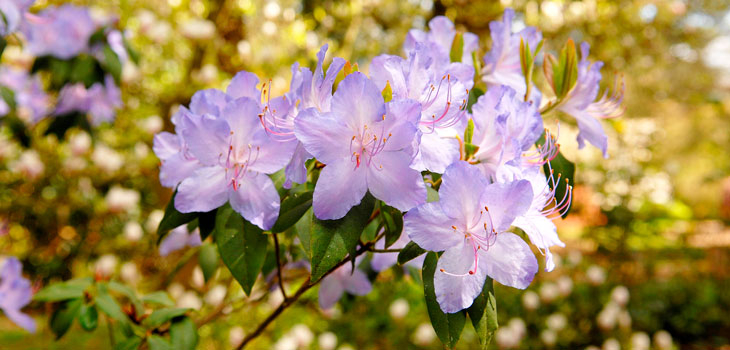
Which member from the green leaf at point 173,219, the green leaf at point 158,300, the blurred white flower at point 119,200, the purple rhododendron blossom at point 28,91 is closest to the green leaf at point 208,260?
the green leaf at point 158,300

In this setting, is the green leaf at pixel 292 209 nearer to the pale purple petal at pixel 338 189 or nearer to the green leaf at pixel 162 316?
the pale purple petal at pixel 338 189

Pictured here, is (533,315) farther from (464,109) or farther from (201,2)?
(464,109)

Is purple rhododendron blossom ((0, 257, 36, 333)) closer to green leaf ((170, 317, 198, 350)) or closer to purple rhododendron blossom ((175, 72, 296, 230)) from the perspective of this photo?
green leaf ((170, 317, 198, 350))

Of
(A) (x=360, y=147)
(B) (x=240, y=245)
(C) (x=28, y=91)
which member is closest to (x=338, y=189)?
(A) (x=360, y=147)

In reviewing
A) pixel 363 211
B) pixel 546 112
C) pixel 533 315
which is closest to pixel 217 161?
pixel 363 211

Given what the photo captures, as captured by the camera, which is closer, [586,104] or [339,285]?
[586,104]

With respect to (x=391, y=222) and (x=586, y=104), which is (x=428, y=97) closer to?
(x=391, y=222)
